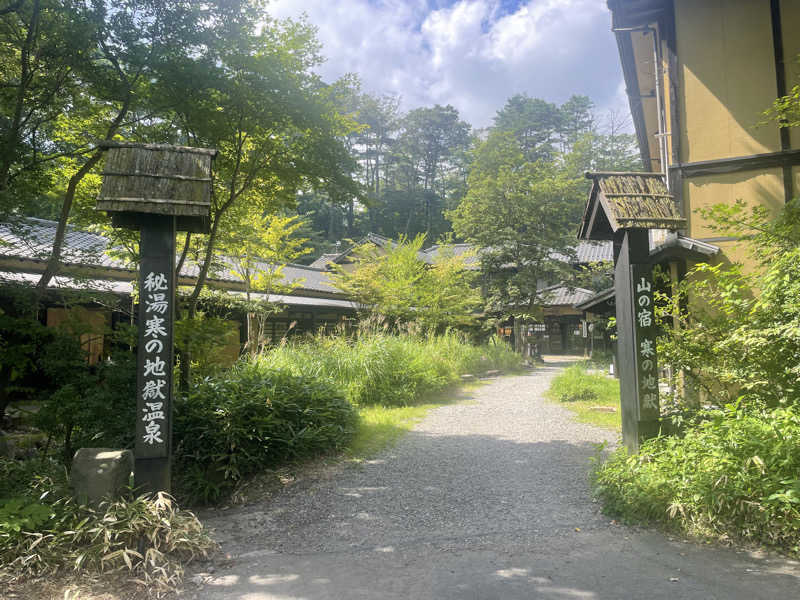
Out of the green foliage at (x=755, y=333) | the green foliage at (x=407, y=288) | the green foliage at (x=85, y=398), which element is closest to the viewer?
the green foliage at (x=755, y=333)

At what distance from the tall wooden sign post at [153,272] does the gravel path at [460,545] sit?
928mm

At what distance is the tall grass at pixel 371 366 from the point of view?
27.5 ft

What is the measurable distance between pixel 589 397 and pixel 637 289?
20.1ft

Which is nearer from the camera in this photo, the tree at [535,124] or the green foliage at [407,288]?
the green foliage at [407,288]

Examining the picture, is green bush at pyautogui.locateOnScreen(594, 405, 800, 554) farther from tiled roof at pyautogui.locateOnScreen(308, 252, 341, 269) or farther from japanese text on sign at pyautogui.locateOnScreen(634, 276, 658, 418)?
tiled roof at pyautogui.locateOnScreen(308, 252, 341, 269)

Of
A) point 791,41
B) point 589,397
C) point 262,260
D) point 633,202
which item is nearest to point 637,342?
point 633,202

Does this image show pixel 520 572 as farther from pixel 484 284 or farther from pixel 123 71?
pixel 484 284

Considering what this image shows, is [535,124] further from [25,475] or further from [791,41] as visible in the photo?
[25,475]

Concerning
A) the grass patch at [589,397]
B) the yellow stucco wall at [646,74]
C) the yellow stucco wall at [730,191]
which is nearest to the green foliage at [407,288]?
the grass patch at [589,397]

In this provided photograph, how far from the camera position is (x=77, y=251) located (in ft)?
23.7

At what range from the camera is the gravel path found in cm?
287

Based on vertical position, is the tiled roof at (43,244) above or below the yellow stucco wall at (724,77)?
below

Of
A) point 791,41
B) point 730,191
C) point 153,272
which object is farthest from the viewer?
point 730,191

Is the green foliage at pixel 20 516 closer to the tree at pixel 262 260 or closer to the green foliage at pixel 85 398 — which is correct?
the green foliage at pixel 85 398
